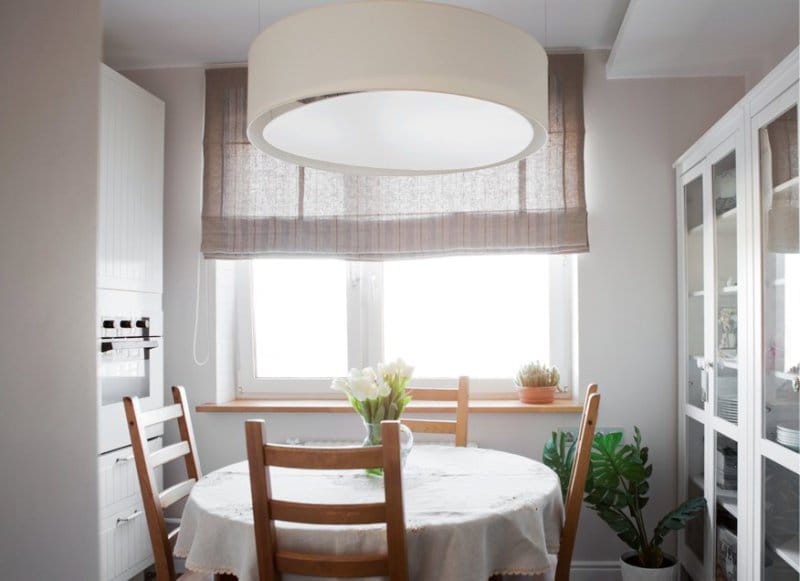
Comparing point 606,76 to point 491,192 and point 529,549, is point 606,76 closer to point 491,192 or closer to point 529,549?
point 491,192

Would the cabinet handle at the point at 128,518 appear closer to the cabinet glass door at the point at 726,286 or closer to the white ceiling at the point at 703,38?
the cabinet glass door at the point at 726,286

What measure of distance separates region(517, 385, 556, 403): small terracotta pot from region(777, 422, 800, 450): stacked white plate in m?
1.20

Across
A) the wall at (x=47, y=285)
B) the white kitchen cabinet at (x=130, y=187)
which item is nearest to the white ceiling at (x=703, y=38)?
the white kitchen cabinet at (x=130, y=187)

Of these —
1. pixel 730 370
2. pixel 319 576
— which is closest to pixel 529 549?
pixel 319 576

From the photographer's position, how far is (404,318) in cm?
339

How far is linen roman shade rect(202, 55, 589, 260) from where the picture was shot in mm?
3098

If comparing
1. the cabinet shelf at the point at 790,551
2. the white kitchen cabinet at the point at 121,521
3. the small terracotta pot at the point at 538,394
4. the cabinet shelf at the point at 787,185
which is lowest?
the white kitchen cabinet at the point at 121,521

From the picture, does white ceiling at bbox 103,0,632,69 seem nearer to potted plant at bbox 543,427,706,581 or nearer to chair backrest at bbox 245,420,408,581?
potted plant at bbox 543,427,706,581

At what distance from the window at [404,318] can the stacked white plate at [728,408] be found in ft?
2.96

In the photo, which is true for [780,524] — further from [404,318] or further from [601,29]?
[601,29]

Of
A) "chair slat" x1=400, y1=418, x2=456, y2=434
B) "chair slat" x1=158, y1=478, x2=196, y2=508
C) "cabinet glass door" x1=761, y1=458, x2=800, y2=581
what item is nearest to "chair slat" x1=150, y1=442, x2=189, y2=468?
"chair slat" x1=158, y1=478, x2=196, y2=508

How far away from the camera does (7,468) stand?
0.70ft

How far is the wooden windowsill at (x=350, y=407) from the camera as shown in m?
3.04

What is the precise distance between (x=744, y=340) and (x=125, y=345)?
2.23 metres
